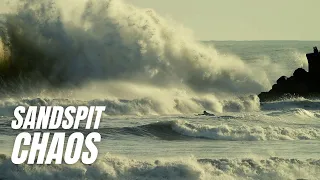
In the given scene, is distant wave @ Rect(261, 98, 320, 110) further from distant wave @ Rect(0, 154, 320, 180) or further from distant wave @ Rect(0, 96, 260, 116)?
distant wave @ Rect(0, 154, 320, 180)

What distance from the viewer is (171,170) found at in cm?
2027

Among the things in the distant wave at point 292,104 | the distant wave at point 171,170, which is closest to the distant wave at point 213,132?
the distant wave at point 171,170

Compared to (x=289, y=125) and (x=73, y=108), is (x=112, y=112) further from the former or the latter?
(x=289, y=125)

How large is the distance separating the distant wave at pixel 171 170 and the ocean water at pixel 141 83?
12.1ft

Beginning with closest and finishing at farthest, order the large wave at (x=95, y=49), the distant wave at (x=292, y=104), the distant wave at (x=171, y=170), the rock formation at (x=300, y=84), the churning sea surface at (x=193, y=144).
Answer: the distant wave at (x=171, y=170) → the churning sea surface at (x=193, y=144) → the large wave at (x=95, y=49) → the distant wave at (x=292, y=104) → the rock formation at (x=300, y=84)

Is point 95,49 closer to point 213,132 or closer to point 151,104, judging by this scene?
point 151,104

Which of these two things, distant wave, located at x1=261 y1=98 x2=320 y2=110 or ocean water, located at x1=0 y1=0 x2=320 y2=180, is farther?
distant wave, located at x1=261 y1=98 x2=320 y2=110

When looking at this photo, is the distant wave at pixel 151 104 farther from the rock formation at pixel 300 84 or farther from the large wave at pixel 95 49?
the rock formation at pixel 300 84

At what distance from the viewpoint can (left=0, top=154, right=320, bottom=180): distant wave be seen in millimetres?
19516

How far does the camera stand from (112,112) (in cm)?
3553

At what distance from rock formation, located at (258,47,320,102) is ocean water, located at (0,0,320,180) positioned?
3.54ft

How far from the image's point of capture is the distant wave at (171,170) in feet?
64.0

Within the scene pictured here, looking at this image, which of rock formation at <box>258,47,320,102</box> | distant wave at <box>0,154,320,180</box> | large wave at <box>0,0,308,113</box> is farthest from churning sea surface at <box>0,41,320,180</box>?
large wave at <box>0,0,308,113</box>

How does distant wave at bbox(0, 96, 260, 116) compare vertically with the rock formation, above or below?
below
